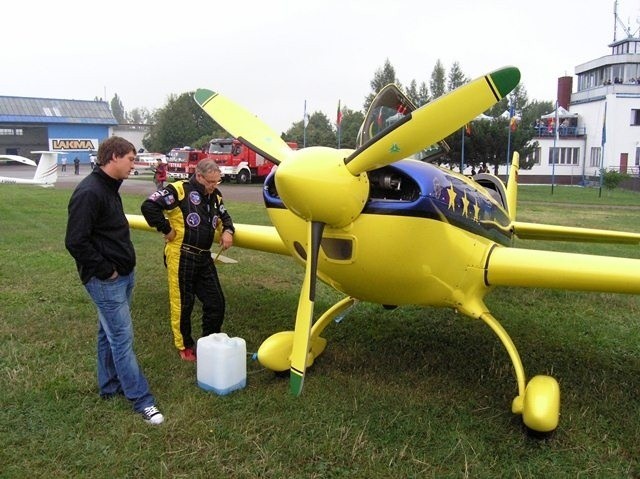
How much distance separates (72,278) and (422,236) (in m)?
5.46

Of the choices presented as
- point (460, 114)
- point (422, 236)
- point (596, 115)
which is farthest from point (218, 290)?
point (596, 115)

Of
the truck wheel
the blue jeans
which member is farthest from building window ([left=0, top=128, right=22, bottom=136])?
the blue jeans

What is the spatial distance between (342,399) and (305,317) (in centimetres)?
91

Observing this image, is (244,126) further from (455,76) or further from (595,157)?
(455,76)

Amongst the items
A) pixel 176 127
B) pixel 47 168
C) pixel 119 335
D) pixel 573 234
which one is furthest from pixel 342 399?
pixel 176 127

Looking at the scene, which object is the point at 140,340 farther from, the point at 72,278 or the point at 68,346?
the point at 72,278

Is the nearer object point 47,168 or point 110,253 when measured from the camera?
point 110,253

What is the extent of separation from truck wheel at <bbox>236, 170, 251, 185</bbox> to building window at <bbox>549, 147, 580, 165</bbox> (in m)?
28.9

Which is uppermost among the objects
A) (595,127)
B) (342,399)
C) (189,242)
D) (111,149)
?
(595,127)

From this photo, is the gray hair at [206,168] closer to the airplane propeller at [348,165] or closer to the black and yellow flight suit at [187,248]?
the black and yellow flight suit at [187,248]

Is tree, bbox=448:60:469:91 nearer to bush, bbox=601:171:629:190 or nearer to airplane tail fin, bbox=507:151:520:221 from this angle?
bush, bbox=601:171:629:190

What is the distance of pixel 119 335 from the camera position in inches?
138

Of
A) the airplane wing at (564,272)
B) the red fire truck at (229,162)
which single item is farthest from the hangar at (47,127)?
the airplane wing at (564,272)

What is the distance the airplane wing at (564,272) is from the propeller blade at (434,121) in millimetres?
1257
